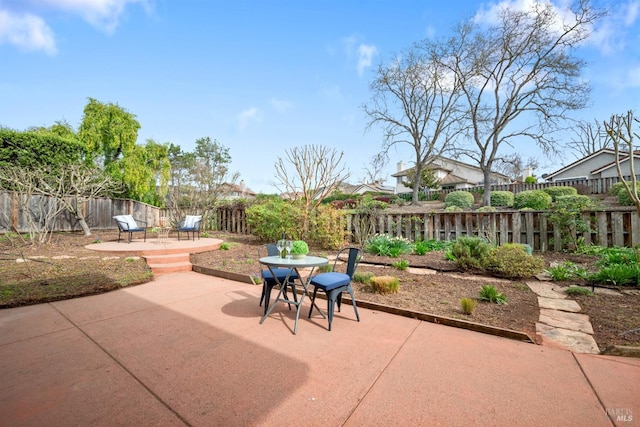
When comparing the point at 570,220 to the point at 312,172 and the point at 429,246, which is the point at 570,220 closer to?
the point at 429,246

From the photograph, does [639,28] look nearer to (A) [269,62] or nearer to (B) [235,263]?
(A) [269,62]

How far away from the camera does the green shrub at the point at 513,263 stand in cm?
464

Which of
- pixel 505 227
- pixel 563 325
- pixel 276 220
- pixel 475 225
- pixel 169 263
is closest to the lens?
pixel 563 325

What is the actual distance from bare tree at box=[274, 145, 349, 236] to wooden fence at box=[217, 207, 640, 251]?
4.29 ft

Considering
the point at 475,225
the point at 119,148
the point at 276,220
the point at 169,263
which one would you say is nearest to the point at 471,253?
the point at 475,225

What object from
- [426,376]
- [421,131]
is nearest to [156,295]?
[426,376]

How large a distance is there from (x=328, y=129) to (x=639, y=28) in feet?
22.6

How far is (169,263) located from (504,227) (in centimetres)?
809

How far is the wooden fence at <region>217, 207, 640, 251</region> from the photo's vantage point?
6191 mm

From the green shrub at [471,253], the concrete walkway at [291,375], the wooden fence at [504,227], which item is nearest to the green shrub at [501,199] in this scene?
the wooden fence at [504,227]

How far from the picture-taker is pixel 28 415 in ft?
5.54

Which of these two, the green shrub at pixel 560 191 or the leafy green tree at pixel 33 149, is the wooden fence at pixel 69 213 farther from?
the green shrub at pixel 560 191

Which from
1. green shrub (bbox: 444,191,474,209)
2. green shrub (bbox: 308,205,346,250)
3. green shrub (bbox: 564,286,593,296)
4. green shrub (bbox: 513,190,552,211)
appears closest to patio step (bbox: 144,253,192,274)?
green shrub (bbox: 308,205,346,250)
